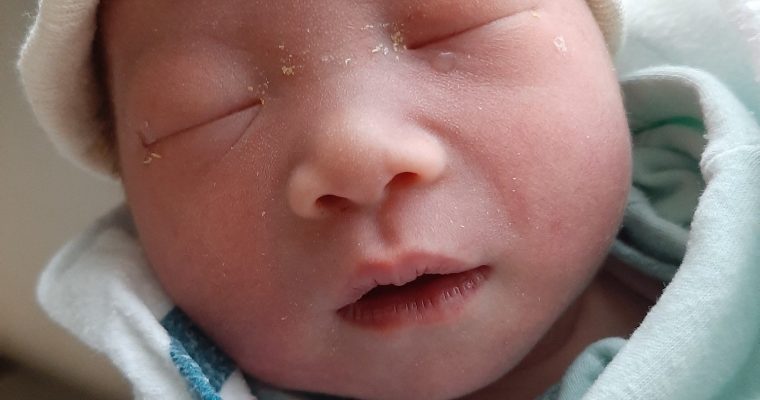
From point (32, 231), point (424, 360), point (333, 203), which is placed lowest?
point (32, 231)

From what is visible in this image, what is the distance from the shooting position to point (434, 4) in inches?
23.6

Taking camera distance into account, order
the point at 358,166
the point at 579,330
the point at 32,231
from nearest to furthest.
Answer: the point at 358,166 → the point at 579,330 → the point at 32,231

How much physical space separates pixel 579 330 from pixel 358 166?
0.30 metres

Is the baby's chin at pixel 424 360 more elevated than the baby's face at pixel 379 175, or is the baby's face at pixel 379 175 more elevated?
the baby's face at pixel 379 175

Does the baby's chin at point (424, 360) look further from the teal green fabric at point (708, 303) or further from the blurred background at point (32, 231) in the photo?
the blurred background at point (32, 231)

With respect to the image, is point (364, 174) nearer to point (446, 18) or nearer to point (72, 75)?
point (446, 18)

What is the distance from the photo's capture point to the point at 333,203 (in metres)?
0.56

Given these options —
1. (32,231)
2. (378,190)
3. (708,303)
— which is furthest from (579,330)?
(32,231)

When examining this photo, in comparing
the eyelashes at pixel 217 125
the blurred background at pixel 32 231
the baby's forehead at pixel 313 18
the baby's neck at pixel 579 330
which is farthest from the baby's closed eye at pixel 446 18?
the blurred background at pixel 32 231

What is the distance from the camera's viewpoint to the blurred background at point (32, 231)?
987mm

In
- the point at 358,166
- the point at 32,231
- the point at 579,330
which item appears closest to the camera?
the point at 358,166

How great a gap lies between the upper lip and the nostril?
4cm

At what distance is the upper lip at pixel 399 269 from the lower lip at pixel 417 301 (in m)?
0.02

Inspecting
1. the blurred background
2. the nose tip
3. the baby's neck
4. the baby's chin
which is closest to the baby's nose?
the nose tip
